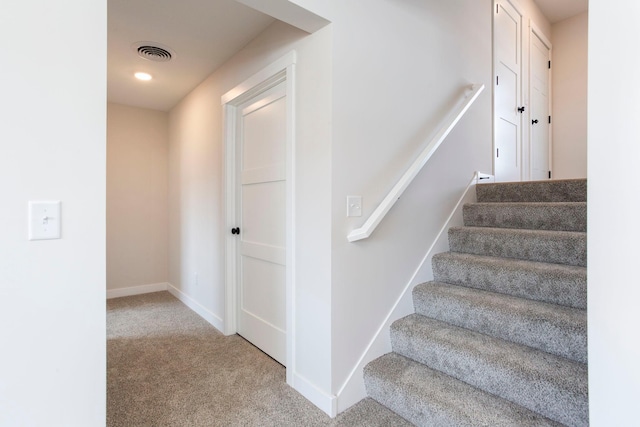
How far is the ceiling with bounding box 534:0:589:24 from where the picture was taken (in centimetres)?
373

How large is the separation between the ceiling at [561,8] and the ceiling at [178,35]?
374 cm

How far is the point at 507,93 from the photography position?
330 centimetres

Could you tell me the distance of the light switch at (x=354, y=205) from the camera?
5.76ft

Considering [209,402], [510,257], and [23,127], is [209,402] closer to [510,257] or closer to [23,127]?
[23,127]

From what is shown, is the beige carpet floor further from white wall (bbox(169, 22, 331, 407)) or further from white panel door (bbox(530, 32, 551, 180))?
white panel door (bbox(530, 32, 551, 180))

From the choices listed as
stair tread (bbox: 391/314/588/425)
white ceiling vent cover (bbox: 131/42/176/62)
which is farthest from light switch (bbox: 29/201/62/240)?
white ceiling vent cover (bbox: 131/42/176/62)

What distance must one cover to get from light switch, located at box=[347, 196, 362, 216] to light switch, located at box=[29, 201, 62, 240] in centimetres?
125

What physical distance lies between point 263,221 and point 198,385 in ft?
3.81

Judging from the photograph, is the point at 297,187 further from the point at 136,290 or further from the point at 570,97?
the point at 570,97

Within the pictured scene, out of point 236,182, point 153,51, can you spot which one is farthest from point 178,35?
point 236,182

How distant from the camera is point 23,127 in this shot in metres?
0.88

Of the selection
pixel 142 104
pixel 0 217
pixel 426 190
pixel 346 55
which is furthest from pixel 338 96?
pixel 142 104

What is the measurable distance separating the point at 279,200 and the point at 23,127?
4.86 feet
